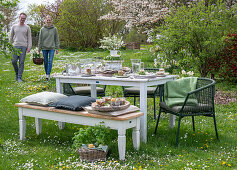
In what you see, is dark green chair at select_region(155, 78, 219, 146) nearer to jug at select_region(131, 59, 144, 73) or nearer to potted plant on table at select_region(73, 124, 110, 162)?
jug at select_region(131, 59, 144, 73)

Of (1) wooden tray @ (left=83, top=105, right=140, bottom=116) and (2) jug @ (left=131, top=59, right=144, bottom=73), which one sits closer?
(1) wooden tray @ (left=83, top=105, right=140, bottom=116)

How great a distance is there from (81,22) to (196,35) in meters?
14.1

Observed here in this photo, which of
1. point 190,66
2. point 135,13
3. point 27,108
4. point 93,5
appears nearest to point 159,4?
point 135,13

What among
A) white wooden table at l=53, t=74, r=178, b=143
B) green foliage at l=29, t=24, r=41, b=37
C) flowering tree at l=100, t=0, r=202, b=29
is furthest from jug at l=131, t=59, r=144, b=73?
green foliage at l=29, t=24, r=41, b=37

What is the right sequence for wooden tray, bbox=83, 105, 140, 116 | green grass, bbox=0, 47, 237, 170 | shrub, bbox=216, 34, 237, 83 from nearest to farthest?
green grass, bbox=0, 47, 237, 170 → wooden tray, bbox=83, 105, 140, 116 → shrub, bbox=216, 34, 237, 83

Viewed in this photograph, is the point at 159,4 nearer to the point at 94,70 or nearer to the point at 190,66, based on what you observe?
the point at 190,66

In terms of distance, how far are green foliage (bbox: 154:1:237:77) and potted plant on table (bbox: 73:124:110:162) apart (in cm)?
516

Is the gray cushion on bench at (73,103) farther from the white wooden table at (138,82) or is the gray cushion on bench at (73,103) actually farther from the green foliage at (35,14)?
the green foliage at (35,14)

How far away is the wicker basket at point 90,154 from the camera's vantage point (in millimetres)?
3799

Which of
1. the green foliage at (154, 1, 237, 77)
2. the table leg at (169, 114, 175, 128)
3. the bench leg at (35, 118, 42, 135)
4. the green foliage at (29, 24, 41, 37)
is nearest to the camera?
the bench leg at (35, 118, 42, 135)

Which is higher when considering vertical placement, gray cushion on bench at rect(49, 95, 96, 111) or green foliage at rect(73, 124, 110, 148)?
Answer: gray cushion on bench at rect(49, 95, 96, 111)

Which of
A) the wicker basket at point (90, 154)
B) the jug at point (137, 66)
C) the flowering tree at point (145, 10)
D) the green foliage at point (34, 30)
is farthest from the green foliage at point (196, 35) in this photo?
the green foliage at point (34, 30)

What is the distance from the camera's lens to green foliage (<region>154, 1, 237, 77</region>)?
8.35 m

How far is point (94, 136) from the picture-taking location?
4086mm
